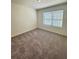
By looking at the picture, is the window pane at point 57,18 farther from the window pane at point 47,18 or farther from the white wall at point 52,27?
the window pane at point 47,18

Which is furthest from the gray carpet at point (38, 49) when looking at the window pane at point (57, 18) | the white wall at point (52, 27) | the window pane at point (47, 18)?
the window pane at point (47, 18)

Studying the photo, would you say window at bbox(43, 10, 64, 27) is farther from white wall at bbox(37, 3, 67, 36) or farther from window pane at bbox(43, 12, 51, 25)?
white wall at bbox(37, 3, 67, 36)

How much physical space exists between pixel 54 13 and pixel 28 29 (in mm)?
2787

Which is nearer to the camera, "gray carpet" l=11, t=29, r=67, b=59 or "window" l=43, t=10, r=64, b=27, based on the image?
"gray carpet" l=11, t=29, r=67, b=59

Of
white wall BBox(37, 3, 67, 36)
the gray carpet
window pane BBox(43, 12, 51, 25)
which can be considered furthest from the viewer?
window pane BBox(43, 12, 51, 25)

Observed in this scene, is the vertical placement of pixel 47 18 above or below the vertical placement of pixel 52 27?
above

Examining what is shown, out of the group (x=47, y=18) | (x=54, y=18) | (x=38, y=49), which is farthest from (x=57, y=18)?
(x=38, y=49)

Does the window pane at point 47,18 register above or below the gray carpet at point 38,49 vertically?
above

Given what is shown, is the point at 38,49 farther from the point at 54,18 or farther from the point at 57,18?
the point at 54,18

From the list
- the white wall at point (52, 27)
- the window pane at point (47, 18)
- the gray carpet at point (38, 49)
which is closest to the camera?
the gray carpet at point (38, 49)

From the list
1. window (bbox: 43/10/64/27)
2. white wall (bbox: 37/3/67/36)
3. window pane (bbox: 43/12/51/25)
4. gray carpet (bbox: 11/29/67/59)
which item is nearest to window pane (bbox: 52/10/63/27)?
window (bbox: 43/10/64/27)
